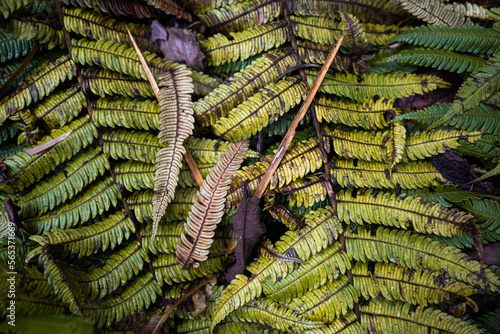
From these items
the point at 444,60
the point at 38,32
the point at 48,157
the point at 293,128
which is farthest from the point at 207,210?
the point at 444,60

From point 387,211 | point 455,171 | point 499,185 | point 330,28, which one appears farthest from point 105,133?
point 499,185

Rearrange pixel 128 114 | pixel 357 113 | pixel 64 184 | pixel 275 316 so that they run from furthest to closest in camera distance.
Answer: pixel 357 113 → pixel 128 114 → pixel 64 184 → pixel 275 316

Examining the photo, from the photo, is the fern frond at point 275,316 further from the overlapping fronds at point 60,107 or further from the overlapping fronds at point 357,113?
the overlapping fronds at point 60,107

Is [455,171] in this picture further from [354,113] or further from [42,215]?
[42,215]

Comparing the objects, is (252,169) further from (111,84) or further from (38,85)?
(38,85)

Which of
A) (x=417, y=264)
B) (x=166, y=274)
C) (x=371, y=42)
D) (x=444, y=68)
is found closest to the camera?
(x=417, y=264)

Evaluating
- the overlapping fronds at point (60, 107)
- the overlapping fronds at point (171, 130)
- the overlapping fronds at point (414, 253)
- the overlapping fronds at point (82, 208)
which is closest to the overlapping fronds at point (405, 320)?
the overlapping fronds at point (414, 253)
